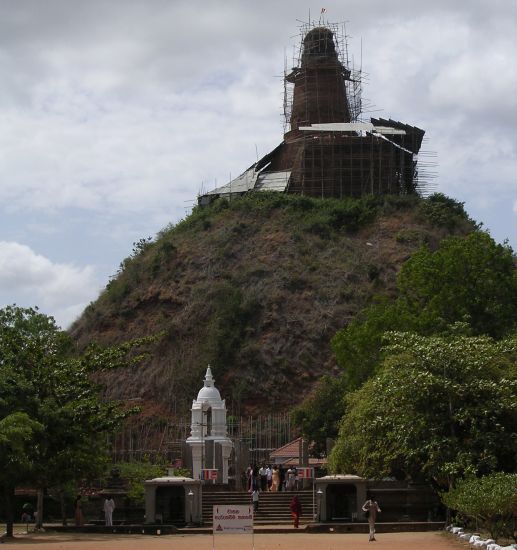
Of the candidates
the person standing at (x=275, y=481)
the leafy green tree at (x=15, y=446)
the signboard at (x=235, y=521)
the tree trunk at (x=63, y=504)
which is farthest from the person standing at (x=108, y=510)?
the signboard at (x=235, y=521)

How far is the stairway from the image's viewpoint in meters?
39.4

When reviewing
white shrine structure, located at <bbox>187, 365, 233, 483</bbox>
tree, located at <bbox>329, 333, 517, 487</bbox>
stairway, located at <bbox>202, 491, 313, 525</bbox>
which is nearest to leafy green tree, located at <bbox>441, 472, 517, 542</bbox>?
tree, located at <bbox>329, 333, 517, 487</bbox>

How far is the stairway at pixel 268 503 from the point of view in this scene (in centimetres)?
3938

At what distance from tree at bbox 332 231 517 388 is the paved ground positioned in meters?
13.6

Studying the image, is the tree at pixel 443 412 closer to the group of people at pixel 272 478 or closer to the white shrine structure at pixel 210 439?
the group of people at pixel 272 478

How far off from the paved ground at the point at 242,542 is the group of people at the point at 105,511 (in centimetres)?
281

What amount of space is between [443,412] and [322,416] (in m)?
21.1

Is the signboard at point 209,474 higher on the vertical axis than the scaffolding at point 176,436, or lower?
lower

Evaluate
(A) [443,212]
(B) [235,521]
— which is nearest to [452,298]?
(B) [235,521]

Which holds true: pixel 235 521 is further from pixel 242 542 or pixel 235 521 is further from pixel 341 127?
pixel 341 127

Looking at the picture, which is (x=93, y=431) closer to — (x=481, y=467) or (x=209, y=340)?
A: (x=481, y=467)

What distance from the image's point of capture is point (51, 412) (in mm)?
33000

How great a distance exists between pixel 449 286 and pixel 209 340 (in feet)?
97.0

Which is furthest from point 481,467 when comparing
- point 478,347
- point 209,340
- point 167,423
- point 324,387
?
point 209,340
